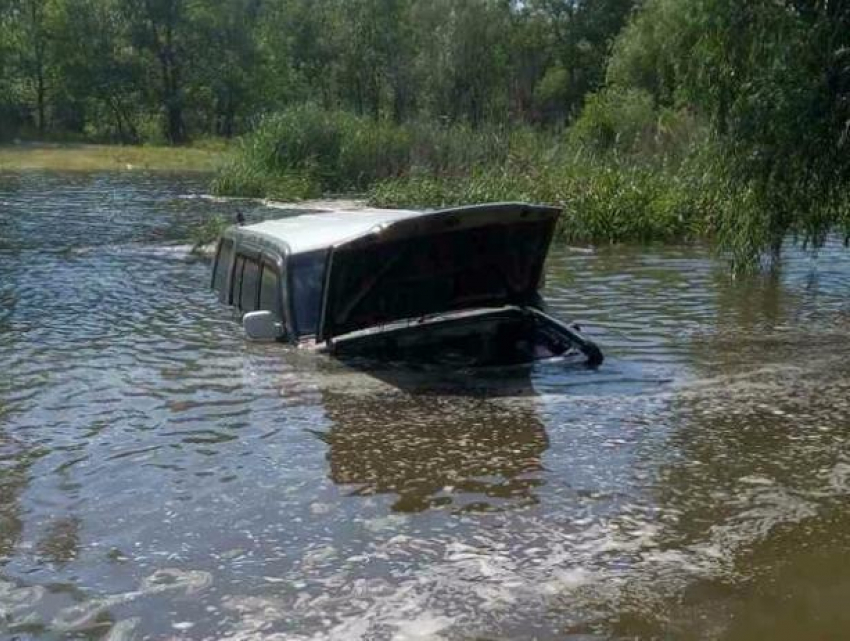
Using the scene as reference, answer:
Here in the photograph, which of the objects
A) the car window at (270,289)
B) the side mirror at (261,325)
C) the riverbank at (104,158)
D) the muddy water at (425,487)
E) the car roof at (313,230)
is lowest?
the muddy water at (425,487)

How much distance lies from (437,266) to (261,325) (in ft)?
5.99

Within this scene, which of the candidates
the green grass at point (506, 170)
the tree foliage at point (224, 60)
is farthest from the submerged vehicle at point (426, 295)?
the tree foliage at point (224, 60)

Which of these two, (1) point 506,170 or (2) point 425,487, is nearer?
(2) point 425,487

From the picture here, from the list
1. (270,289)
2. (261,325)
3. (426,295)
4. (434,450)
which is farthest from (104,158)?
(434,450)

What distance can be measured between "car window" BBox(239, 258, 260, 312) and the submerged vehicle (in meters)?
0.42

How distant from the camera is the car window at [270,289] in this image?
11391 mm

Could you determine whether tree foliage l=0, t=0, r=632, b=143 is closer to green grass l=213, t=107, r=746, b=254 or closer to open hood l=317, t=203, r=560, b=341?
green grass l=213, t=107, r=746, b=254

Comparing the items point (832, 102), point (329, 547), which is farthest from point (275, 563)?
point (832, 102)

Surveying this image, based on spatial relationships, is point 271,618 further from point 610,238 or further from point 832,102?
point 610,238

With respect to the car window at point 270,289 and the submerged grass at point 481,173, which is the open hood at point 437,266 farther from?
the submerged grass at point 481,173

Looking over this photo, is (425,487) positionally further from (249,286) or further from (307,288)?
(249,286)

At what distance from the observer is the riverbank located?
48.0 meters

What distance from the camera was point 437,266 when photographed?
10.6 metres

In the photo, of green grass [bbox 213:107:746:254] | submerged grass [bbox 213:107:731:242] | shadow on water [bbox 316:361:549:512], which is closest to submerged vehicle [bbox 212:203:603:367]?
shadow on water [bbox 316:361:549:512]
